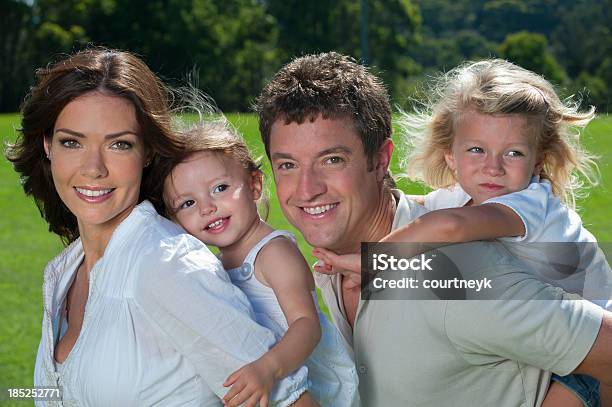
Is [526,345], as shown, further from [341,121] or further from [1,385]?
[1,385]

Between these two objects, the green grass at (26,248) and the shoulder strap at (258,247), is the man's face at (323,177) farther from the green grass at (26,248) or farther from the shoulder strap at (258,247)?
the green grass at (26,248)

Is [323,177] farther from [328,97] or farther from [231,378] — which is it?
[231,378]

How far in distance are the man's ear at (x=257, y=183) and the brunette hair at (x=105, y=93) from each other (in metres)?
0.30

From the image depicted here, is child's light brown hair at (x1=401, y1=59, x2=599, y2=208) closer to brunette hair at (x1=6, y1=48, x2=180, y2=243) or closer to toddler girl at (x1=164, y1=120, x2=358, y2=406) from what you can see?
toddler girl at (x1=164, y1=120, x2=358, y2=406)

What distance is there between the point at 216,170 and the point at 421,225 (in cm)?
66

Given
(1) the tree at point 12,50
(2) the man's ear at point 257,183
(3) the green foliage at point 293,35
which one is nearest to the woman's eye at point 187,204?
(2) the man's ear at point 257,183

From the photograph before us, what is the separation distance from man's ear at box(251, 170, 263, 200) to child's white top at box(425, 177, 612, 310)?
710 mm

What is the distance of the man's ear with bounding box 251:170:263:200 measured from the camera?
10.4ft

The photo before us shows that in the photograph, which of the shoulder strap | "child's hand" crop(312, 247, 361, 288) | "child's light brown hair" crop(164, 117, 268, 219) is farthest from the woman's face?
"child's hand" crop(312, 247, 361, 288)

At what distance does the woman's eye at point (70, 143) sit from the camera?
2803 mm

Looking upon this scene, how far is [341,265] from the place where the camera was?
2.86 metres

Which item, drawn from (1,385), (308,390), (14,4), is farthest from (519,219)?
(14,4)

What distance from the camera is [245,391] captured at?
2.41 m

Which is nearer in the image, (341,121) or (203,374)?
(203,374)
